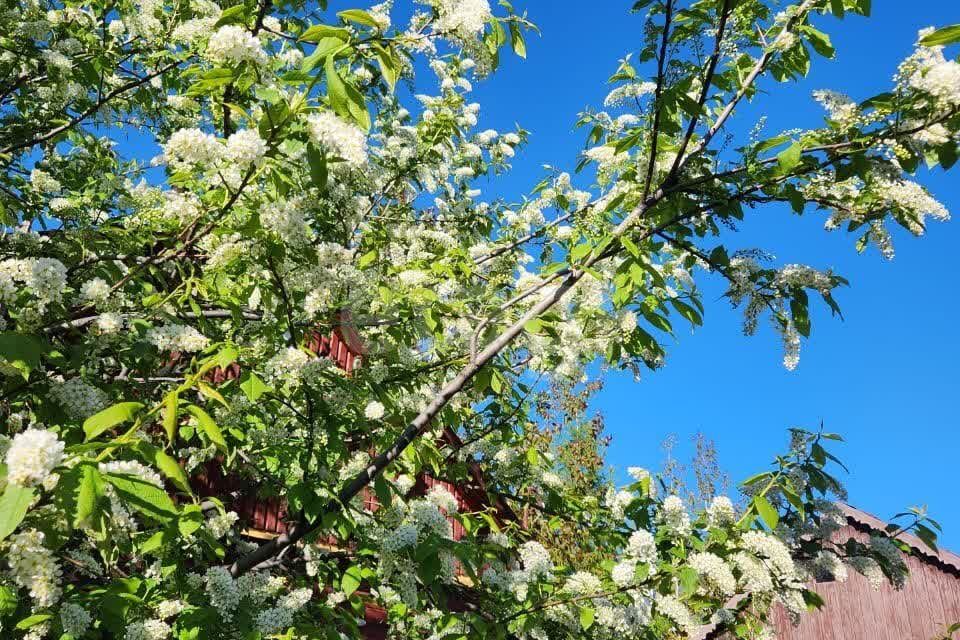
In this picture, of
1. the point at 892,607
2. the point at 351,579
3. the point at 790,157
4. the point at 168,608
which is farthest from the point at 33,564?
the point at 892,607

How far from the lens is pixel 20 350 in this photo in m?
2.07

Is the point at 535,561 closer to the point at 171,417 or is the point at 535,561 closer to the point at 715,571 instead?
the point at 715,571

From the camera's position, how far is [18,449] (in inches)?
56.7

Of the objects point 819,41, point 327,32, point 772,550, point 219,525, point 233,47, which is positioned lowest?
point 219,525

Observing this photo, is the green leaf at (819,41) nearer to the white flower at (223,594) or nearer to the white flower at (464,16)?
the white flower at (464,16)

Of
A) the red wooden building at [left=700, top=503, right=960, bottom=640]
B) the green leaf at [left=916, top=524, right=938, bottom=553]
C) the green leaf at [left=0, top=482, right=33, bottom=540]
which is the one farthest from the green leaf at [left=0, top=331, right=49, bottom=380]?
the red wooden building at [left=700, top=503, right=960, bottom=640]

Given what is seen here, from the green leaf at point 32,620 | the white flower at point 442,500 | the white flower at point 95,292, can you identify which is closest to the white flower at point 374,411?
the white flower at point 442,500

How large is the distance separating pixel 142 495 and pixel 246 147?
1.21m

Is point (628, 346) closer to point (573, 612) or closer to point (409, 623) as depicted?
point (573, 612)

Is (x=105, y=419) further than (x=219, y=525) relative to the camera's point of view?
No

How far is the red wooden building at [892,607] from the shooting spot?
920cm

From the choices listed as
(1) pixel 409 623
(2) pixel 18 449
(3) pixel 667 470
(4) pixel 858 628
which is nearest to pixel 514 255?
(1) pixel 409 623

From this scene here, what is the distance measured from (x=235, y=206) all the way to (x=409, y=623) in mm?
3544

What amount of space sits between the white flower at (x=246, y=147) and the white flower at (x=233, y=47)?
272mm
